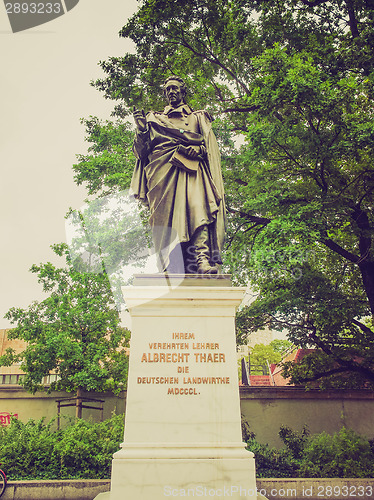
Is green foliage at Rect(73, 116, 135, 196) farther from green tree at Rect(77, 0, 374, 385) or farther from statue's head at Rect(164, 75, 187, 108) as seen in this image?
statue's head at Rect(164, 75, 187, 108)

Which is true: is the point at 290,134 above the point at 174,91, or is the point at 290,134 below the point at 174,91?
above

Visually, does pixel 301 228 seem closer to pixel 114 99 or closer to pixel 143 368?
pixel 143 368

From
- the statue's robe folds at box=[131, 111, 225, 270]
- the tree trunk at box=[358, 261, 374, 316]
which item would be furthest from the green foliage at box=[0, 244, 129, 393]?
the statue's robe folds at box=[131, 111, 225, 270]

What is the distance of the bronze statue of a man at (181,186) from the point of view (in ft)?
17.8

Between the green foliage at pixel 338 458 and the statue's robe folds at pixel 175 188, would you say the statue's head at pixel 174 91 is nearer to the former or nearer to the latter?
the statue's robe folds at pixel 175 188

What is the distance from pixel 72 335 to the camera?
14352 millimetres

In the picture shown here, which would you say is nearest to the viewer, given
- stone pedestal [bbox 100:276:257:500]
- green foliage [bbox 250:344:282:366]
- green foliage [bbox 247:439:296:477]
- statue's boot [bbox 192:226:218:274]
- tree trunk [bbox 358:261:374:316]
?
stone pedestal [bbox 100:276:257:500]

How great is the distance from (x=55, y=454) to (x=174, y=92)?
688 centimetres

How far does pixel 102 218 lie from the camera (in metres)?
15.8

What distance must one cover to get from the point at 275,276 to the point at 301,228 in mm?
4189

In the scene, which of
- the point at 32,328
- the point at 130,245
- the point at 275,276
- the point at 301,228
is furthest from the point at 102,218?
the point at 301,228

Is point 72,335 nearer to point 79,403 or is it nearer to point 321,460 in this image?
A: point 79,403

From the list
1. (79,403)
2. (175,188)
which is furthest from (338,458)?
(79,403)

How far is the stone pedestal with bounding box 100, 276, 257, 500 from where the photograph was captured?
3.90m
